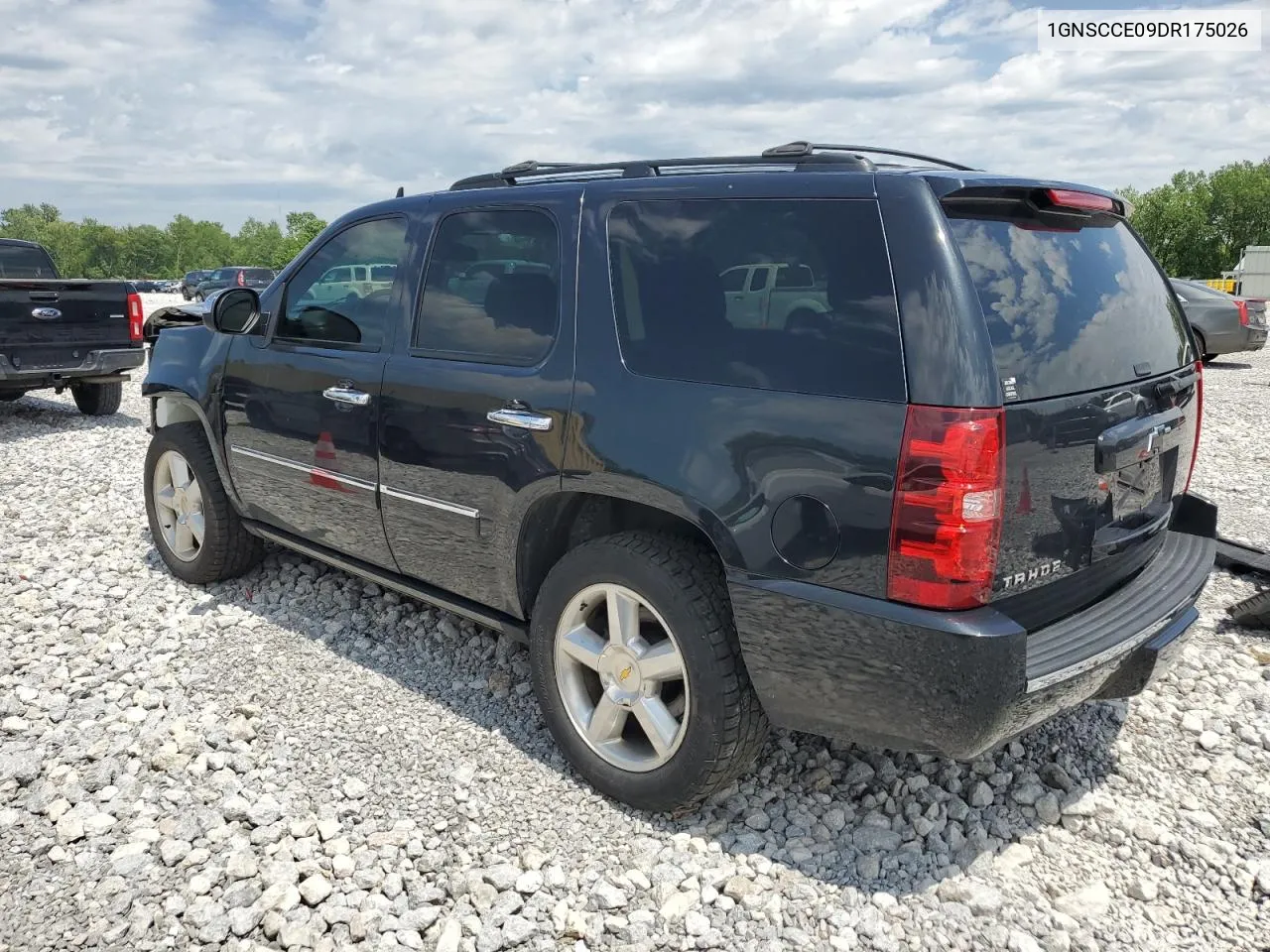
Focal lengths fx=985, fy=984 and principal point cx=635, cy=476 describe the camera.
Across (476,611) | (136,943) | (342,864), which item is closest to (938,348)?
(476,611)

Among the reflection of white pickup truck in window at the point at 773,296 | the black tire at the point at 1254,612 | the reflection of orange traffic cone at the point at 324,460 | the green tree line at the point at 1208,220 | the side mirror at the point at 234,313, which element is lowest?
the black tire at the point at 1254,612

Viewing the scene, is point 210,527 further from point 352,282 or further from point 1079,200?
point 1079,200

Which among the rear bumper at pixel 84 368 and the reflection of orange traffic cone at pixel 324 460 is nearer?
the reflection of orange traffic cone at pixel 324 460

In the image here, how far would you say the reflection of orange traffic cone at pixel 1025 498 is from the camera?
7.99 ft

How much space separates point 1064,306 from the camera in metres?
2.66

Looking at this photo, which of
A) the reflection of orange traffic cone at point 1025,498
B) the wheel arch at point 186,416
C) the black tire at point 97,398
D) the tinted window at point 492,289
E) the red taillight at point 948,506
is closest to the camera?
the red taillight at point 948,506

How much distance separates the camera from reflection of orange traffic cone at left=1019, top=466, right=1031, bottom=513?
244cm

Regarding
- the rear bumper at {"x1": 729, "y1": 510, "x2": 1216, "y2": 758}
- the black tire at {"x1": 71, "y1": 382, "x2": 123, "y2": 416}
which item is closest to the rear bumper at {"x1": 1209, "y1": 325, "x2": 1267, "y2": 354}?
the rear bumper at {"x1": 729, "y1": 510, "x2": 1216, "y2": 758}

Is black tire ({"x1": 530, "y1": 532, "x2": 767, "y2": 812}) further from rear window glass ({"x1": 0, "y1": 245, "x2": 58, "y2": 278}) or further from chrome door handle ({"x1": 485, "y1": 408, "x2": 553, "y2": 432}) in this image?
rear window glass ({"x1": 0, "y1": 245, "x2": 58, "y2": 278})

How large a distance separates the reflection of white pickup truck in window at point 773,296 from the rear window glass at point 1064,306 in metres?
0.39

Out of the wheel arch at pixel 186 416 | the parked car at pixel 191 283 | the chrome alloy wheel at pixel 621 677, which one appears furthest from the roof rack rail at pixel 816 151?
the parked car at pixel 191 283

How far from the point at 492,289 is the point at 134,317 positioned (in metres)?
7.96

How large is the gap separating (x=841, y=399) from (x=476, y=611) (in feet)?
5.55

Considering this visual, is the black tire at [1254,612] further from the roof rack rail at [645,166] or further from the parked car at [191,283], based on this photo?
the parked car at [191,283]
